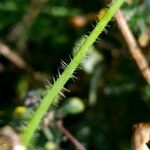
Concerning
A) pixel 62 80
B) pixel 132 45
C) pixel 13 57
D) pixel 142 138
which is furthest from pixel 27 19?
pixel 62 80

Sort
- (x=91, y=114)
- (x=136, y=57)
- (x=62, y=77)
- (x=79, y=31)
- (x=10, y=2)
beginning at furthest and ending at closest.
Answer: (x=10, y=2) → (x=79, y=31) → (x=91, y=114) → (x=136, y=57) → (x=62, y=77)

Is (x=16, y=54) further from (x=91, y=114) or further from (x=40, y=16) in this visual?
(x=91, y=114)

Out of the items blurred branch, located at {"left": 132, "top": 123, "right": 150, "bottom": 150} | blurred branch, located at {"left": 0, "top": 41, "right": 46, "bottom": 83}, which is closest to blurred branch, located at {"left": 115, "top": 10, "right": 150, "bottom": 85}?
blurred branch, located at {"left": 132, "top": 123, "right": 150, "bottom": 150}

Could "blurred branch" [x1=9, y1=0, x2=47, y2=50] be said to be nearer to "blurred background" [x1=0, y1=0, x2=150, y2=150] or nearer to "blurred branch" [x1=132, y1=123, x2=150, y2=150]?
"blurred background" [x1=0, y1=0, x2=150, y2=150]

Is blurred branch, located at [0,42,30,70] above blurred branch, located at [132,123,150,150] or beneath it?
above

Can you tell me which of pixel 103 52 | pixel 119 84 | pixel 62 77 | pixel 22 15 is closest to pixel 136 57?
pixel 119 84

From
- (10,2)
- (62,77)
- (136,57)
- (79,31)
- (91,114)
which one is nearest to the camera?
(62,77)

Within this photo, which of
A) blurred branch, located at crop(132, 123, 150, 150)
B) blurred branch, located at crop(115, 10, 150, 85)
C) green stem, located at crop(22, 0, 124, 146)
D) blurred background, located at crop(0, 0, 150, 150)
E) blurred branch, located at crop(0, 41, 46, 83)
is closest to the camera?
green stem, located at crop(22, 0, 124, 146)
